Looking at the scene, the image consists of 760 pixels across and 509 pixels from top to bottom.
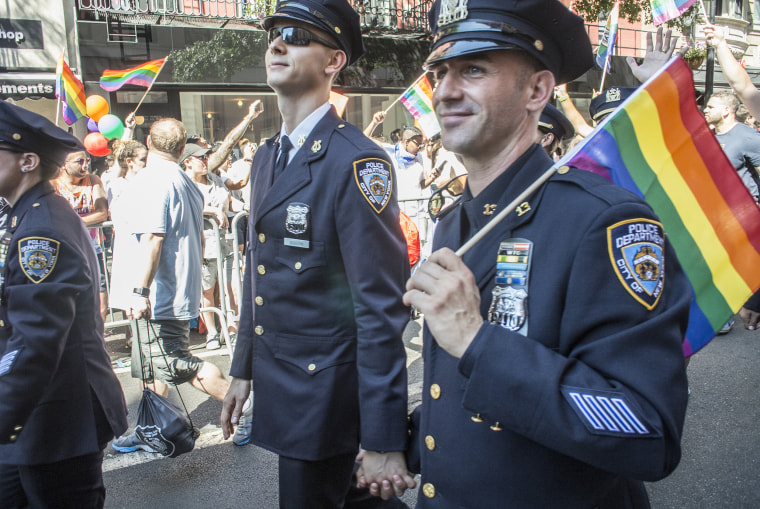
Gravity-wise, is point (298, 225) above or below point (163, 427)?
above

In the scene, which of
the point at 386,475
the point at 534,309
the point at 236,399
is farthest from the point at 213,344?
the point at 534,309

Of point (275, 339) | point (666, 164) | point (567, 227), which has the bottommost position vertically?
point (275, 339)

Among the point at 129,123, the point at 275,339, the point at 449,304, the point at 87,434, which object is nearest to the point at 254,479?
the point at 87,434

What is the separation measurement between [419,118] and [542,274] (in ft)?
18.9

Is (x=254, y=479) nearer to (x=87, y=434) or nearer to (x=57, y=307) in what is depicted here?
(x=87, y=434)

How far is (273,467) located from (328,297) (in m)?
2.18

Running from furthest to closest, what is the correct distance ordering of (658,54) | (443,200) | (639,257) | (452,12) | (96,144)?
(96,144) → (658,54) → (443,200) → (452,12) → (639,257)

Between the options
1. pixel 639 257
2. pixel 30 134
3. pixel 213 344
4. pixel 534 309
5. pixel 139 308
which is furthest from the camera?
pixel 213 344

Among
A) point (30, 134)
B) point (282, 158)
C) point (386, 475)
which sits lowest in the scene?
point (386, 475)

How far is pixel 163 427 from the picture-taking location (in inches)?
146

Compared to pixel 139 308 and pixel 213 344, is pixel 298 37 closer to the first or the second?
pixel 139 308

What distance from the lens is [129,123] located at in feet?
32.2

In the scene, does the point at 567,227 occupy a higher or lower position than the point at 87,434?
higher

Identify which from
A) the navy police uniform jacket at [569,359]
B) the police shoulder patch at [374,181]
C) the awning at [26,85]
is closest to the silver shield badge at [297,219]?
the police shoulder patch at [374,181]
